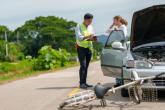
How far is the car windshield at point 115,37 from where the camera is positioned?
11707 millimetres

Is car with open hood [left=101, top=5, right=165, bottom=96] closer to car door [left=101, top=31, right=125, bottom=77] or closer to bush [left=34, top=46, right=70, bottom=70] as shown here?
car door [left=101, top=31, right=125, bottom=77]

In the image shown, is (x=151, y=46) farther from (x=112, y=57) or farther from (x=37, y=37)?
(x=37, y=37)

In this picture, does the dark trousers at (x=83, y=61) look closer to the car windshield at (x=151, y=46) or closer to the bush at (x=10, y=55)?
the car windshield at (x=151, y=46)

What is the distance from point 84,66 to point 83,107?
370 centimetres

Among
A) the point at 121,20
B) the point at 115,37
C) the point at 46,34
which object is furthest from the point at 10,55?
the point at 115,37

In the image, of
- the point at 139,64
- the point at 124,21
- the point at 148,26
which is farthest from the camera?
the point at 124,21

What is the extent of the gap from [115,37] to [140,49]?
1177mm

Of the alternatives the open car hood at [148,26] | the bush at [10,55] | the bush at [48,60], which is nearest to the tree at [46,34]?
the bush at [10,55]

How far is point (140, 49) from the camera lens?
35.9ft

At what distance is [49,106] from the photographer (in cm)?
984

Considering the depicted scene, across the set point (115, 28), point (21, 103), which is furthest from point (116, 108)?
point (115, 28)

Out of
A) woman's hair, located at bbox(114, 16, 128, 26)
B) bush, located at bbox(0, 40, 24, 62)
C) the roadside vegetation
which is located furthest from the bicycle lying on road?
the roadside vegetation

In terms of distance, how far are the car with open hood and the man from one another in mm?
822

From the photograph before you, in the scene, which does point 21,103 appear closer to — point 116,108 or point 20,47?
point 116,108
